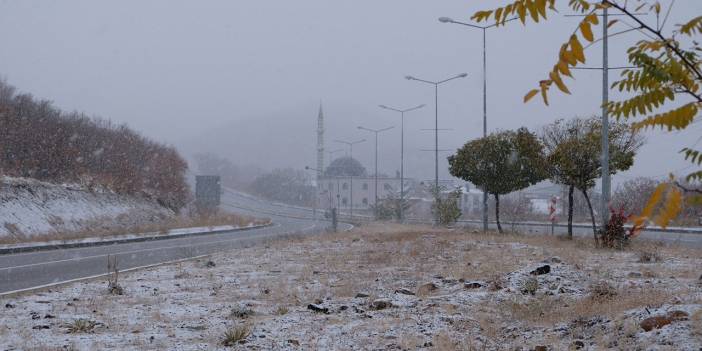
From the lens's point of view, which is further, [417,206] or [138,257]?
[417,206]

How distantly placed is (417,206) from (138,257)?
248 ft

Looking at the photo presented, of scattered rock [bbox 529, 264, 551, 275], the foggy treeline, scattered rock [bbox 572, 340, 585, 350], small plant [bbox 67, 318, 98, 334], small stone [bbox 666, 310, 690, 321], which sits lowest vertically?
small plant [bbox 67, 318, 98, 334]

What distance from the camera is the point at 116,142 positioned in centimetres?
3894

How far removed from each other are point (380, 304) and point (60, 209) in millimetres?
26495

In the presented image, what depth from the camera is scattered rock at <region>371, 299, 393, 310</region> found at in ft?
24.1

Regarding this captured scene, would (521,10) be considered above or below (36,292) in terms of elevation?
above

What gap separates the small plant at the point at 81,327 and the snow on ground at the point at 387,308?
0.02 m

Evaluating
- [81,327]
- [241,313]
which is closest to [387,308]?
[241,313]

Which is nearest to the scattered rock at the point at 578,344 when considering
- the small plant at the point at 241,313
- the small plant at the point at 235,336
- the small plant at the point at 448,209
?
the small plant at the point at 235,336

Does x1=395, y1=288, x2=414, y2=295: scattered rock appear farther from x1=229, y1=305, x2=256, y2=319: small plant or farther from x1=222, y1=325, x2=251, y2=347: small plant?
x1=222, y1=325, x2=251, y2=347: small plant

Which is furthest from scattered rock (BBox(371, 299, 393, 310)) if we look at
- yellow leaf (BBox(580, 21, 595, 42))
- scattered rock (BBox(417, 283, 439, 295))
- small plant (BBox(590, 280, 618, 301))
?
yellow leaf (BBox(580, 21, 595, 42))

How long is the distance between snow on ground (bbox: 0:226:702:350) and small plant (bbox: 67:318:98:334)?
0.07ft

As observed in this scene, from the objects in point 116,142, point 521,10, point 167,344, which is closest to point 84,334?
point 167,344

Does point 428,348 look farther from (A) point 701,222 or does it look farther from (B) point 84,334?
(A) point 701,222
